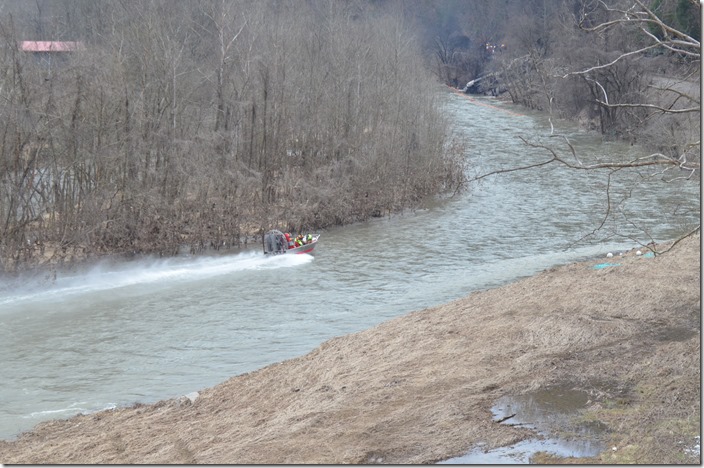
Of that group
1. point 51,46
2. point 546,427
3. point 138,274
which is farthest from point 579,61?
point 546,427

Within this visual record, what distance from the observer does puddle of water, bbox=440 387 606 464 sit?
9.65 meters

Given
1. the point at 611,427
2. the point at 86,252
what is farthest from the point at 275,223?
the point at 611,427

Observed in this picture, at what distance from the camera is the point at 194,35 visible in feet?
137

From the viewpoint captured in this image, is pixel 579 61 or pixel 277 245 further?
pixel 579 61

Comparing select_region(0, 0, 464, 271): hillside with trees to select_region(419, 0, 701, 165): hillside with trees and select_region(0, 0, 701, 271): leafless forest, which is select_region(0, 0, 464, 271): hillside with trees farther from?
select_region(419, 0, 701, 165): hillside with trees

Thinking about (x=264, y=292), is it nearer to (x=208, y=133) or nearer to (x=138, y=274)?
(x=138, y=274)

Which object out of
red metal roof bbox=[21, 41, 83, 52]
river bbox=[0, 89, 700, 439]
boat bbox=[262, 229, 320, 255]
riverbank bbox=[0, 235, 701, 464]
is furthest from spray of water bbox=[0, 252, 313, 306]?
red metal roof bbox=[21, 41, 83, 52]

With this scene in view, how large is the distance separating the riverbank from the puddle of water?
18 centimetres

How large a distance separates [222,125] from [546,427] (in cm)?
2645

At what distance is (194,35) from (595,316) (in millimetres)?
31470

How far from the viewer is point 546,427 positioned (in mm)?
10492

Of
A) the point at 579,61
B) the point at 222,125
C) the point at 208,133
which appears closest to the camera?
the point at 208,133

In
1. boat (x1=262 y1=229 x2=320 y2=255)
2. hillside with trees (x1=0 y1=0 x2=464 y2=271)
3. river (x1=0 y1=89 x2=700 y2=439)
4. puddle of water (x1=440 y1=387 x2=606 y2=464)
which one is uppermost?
hillside with trees (x1=0 y1=0 x2=464 y2=271)

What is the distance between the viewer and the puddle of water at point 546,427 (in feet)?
31.7
